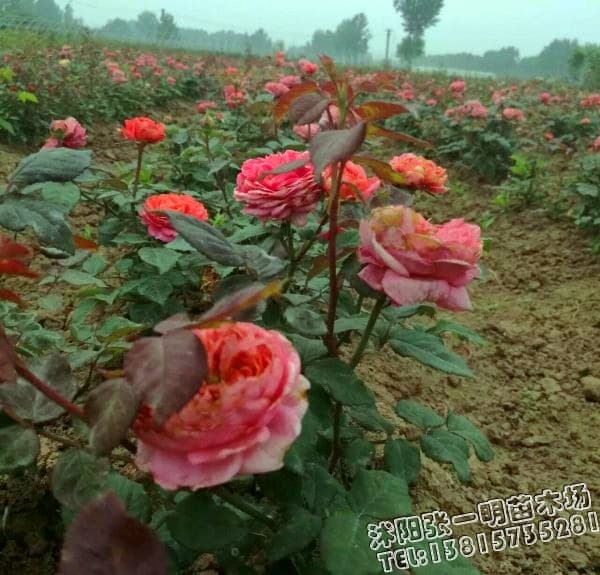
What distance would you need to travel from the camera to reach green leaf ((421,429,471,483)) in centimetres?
97

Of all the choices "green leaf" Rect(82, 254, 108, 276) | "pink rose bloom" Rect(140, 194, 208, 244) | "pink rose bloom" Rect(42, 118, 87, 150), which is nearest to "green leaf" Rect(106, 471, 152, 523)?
"pink rose bloom" Rect(140, 194, 208, 244)

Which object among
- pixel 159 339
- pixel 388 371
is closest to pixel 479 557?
pixel 388 371

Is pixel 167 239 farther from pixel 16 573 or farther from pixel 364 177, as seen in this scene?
pixel 16 573

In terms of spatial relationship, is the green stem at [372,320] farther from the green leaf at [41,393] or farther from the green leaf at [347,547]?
the green leaf at [41,393]

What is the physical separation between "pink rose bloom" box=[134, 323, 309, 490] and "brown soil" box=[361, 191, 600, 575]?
35.8 inches

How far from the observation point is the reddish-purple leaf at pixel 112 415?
0.52 m

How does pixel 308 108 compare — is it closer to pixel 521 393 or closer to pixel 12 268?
pixel 12 268

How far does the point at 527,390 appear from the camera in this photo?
2002mm

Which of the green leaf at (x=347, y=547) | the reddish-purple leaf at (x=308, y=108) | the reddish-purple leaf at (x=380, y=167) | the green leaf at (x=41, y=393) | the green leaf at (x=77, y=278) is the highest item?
the reddish-purple leaf at (x=308, y=108)

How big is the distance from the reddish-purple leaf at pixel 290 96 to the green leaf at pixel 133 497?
510 mm

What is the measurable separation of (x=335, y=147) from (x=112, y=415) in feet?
1.10

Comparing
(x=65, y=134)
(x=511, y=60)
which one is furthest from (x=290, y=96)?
(x=511, y=60)

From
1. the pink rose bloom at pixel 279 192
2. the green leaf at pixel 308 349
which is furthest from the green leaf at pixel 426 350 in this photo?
the pink rose bloom at pixel 279 192

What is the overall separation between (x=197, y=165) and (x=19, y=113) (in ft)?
6.49
